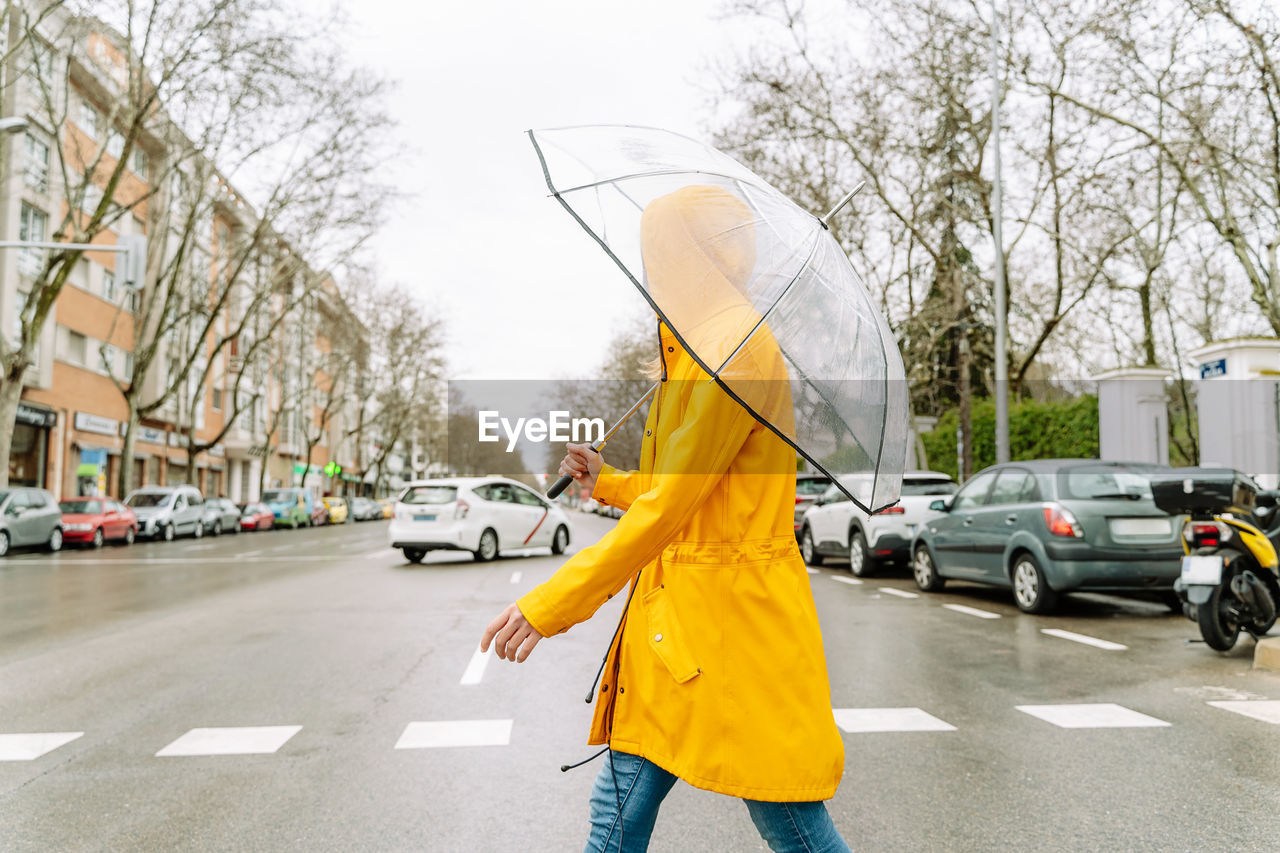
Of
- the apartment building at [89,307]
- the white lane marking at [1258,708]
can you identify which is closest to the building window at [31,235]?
the apartment building at [89,307]

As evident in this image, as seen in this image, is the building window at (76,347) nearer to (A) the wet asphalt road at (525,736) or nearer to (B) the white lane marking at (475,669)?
(A) the wet asphalt road at (525,736)

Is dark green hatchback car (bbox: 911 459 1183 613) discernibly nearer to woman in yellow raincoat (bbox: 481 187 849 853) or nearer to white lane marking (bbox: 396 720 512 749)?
white lane marking (bbox: 396 720 512 749)

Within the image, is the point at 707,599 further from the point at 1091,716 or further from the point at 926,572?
the point at 926,572

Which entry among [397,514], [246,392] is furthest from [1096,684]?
[246,392]

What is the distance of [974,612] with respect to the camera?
34.6 ft

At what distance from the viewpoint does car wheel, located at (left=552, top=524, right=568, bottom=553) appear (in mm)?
19766

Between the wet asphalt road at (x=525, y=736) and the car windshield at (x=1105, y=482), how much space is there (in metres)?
1.16

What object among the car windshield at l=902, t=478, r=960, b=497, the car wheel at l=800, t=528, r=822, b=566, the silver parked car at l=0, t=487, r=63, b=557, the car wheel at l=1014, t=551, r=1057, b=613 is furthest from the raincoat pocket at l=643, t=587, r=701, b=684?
the silver parked car at l=0, t=487, r=63, b=557

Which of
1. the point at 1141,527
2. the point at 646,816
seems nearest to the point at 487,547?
the point at 1141,527

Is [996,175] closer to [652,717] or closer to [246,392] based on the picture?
[652,717]

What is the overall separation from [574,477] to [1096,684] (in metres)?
5.32

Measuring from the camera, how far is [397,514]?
18.5 meters

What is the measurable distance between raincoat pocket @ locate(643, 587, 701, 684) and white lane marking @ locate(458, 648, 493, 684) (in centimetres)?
509

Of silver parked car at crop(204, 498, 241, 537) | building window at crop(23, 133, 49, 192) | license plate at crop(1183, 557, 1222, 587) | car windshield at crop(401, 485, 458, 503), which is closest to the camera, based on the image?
license plate at crop(1183, 557, 1222, 587)
